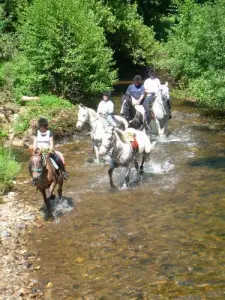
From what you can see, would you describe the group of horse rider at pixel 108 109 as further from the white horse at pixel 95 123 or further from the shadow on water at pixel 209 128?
the shadow on water at pixel 209 128

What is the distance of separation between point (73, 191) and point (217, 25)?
37.3 feet

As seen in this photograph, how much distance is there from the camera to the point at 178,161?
15930 millimetres

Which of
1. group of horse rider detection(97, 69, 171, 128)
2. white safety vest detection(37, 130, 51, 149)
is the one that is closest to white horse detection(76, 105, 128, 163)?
group of horse rider detection(97, 69, 171, 128)

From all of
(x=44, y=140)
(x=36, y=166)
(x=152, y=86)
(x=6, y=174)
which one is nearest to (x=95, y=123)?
(x=6, y=174)

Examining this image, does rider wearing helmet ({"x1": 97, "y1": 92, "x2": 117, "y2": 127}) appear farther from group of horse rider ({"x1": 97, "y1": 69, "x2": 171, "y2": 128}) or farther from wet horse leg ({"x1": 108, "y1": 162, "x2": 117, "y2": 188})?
wet horse leg ({"x1": 108, "y1": 162, "x2": 117, "y2": 188})

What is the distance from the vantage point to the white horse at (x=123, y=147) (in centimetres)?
1267

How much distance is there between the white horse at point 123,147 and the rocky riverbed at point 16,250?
271 centimetres

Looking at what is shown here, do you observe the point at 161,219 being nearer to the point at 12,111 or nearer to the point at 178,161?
the point at 178,161

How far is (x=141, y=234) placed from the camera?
34.3 feet

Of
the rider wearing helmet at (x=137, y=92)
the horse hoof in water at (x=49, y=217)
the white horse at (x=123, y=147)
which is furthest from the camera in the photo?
the rider wearing helmet at (x=137, y=92)

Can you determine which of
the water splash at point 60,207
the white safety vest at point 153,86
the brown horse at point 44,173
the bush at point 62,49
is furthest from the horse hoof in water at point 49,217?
the bush at point 62,49

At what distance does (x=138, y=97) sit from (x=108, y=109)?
1406 mm

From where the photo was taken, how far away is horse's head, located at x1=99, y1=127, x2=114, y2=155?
12.5 metres

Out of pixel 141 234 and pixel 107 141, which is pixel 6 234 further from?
pixel 107 141
